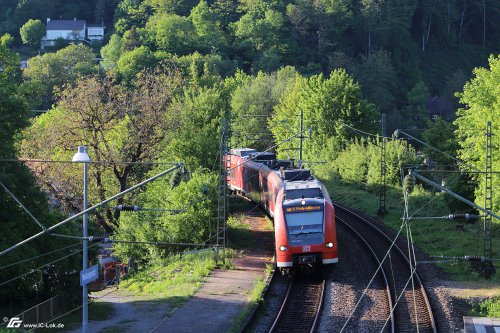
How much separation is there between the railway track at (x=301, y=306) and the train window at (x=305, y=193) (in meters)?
2.80

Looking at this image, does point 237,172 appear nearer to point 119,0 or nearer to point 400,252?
point 400,252

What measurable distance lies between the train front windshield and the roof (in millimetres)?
112364

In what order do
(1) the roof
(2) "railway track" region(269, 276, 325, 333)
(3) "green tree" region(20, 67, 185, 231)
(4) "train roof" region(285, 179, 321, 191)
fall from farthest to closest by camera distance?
(1) the roof → (3) "green tree" region(20, 67, 185, 231) → (4) "train roof" region(285, 179, 321, 191) → (2) "railway track" region(269, 276, 325, 333)

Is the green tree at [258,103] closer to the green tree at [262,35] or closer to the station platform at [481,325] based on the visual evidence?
the green tree at [262,35]

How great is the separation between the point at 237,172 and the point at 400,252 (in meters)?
16.0

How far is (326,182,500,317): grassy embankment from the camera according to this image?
992 inches

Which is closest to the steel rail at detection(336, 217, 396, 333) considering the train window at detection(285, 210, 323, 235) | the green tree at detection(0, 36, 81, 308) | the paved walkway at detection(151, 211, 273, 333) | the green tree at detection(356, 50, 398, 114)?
the train window at detection(285, 210, 323, 235)

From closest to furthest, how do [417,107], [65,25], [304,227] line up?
[304,227] < [417,107] < [65,25]

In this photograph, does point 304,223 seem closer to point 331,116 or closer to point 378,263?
point 378,263

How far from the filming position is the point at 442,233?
34531 mm

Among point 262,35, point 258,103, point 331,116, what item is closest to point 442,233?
point 331,116

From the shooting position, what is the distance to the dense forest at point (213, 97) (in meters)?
31.6

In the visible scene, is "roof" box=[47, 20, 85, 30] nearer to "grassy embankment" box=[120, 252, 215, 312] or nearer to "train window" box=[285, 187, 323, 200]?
"grassy embankment" box=[120, 252, 215, 312]

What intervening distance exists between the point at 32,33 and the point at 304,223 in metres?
109
